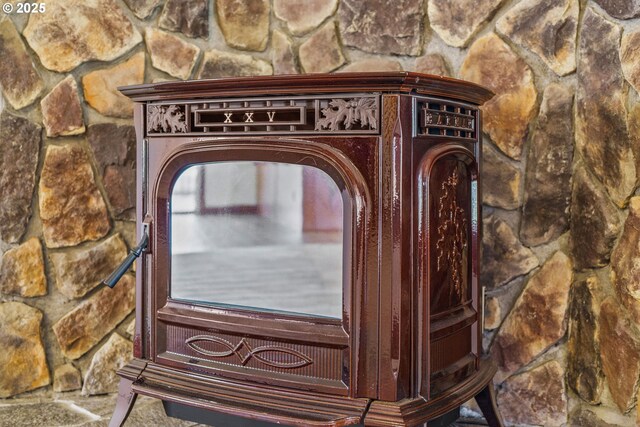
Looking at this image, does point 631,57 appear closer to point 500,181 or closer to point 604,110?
point 604,110

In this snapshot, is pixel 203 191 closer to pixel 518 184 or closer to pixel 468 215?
pixel 468 215

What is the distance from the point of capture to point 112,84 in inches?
70.2

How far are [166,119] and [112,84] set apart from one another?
1.73 ft

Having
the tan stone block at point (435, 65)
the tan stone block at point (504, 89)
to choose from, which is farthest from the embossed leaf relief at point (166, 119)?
the tan stone block at point (504, 89)

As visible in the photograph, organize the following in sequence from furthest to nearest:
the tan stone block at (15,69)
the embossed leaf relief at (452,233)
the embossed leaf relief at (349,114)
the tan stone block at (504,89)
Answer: the tan stone block at (15,69)
the tan stone block at (504,89)
the embossed leaf relief at (452,233)
the embossed leaf relief at (349,114)

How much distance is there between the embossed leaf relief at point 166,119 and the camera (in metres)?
1.33

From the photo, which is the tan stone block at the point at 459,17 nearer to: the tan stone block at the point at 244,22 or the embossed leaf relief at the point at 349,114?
the tan stone block at the point at 244,22

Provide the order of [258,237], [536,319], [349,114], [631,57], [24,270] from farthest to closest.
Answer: [24,270]
[536,319]
[631,57]
[258,237]
[349,114]

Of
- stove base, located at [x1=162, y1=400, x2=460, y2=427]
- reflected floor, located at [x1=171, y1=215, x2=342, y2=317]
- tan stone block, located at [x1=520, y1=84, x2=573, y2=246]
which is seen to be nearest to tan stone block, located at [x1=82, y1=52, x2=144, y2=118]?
reflected floor, located at [x1=171, y1=215, x2=342, y2=317]

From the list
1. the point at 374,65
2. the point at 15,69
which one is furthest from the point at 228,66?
A: the point at 15,69

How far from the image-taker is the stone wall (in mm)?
1504

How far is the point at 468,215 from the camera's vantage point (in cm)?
139

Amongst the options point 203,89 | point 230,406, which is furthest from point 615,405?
point 203,89

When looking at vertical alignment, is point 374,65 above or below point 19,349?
above
